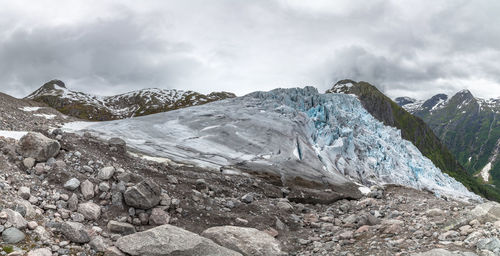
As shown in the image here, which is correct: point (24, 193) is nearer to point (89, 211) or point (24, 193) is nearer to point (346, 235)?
point (89, 211)

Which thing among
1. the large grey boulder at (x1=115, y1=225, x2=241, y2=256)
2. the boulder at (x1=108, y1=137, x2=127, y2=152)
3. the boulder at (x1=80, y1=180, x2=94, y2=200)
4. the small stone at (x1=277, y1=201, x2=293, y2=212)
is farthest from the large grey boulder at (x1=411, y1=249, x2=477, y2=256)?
the boulder at (x1=108, y1=137, x2=127, y2=152)

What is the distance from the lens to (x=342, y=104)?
208ft

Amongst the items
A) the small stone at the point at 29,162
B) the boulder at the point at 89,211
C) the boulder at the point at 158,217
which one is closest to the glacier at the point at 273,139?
the boulder at the point at 158,217

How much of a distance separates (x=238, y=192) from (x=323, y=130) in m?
30.7

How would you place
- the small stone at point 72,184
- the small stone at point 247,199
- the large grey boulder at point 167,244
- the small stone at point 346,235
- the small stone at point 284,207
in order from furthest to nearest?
the small stone at point 284,207
the small stone at point 247,199
the small stone at point 346,235
the small stone at point 72,184
the large grey boulder at point 167,244

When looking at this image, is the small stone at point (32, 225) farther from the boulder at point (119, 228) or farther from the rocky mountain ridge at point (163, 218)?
the boulder at point (119, 228)

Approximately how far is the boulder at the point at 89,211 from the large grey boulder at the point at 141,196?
1.28m

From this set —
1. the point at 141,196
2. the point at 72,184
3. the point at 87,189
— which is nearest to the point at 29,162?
the point at 72,184

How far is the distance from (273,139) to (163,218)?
21.2 m

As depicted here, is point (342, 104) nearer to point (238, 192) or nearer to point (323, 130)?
point (323, 130)

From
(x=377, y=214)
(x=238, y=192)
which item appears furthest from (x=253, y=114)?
(x=377, y=214)

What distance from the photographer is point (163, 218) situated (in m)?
12.4

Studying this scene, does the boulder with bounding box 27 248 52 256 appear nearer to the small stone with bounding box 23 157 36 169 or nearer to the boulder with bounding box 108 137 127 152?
the small stone with bounding box 23 157 36 169

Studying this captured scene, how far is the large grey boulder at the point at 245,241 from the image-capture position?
37.1 ft
